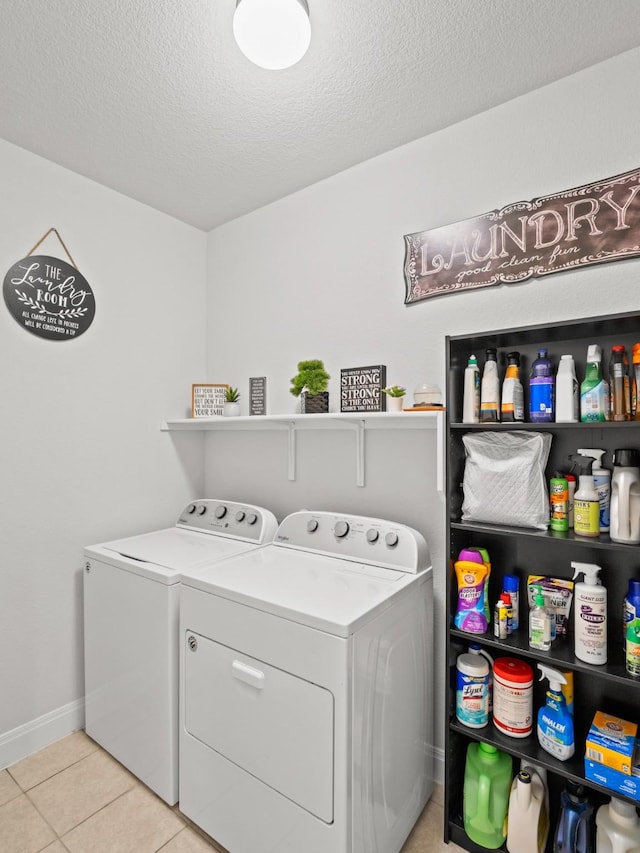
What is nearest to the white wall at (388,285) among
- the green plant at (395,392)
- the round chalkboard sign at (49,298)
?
the green plant at (395,392)

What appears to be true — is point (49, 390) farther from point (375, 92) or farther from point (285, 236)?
point (375, 92)

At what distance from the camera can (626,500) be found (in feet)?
4.09

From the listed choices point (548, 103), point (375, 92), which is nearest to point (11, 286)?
point (375, 92)

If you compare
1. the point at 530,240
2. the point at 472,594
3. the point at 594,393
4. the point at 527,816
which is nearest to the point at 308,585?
the point at 472,594

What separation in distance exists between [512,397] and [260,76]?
4.52 ft

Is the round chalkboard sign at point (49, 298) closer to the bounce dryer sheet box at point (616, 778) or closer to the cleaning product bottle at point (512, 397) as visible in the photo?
the cleaning product bottle at point (512, 397)

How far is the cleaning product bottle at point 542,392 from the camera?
55.4 inches

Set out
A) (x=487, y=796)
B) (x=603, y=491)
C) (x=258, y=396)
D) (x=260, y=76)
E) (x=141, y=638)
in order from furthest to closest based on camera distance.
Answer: (x=258, y=396)
(x=141, y=638)
(x=260, y=76)
(x=487, y=796)
(x=603, y=491)

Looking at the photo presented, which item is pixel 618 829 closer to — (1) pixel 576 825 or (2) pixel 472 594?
(1) pixel 576 825

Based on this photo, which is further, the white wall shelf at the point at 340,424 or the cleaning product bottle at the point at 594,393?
the white wall shelf at the point at 340,424

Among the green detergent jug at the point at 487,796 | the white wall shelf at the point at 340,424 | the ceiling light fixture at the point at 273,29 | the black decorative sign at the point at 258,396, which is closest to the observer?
the ceiling light fixture at the point at 273,29

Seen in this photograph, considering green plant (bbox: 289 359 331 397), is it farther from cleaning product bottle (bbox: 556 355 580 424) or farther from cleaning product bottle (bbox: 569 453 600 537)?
cleaning product bottle (bbox: 569 453 600 537)

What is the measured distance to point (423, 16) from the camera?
133cm

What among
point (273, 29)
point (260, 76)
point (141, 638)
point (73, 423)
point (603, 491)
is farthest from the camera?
point (73, 423)
